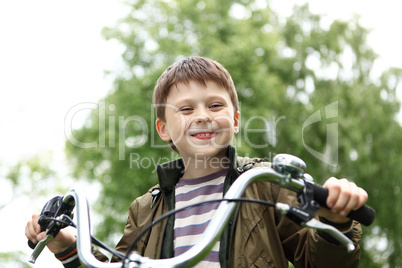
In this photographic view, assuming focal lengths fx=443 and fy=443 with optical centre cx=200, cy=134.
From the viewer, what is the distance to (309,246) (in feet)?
6.05

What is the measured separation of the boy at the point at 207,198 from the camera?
76.2 inches

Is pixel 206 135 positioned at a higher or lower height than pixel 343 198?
higher

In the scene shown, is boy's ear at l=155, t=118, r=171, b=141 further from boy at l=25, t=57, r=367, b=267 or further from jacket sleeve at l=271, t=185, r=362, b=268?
jacket sleeve at l=271, t=185, r=362, b=268

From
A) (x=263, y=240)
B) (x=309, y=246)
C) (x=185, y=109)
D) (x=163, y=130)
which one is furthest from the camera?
(x=163, y=130)

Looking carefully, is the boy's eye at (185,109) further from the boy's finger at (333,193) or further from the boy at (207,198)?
the boy's finger at (333,193)

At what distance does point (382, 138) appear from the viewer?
1541 cm

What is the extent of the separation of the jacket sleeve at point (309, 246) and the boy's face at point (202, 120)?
0.43m

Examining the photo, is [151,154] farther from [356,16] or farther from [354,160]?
[356,16]

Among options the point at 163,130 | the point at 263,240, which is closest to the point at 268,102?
the point at 163,130

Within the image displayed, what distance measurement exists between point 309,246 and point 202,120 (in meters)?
0.83

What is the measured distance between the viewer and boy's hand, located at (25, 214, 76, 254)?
2102 millimetres

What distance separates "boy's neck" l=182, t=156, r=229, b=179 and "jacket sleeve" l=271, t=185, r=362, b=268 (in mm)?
427

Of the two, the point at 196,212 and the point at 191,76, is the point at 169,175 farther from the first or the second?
the point at 191,76

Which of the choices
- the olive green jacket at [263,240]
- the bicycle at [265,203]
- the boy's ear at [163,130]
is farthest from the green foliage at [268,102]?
the bicycle at [265,203]
